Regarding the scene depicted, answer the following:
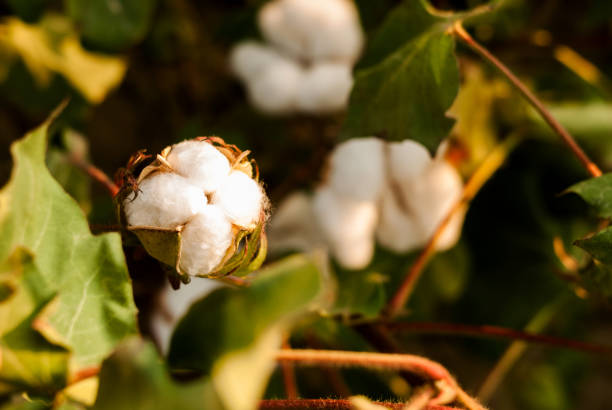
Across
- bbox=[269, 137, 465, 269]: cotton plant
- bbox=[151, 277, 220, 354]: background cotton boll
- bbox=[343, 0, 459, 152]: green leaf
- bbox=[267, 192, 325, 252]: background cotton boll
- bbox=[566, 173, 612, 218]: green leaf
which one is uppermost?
bbox=[343, 0, 459, 152]: green leaf

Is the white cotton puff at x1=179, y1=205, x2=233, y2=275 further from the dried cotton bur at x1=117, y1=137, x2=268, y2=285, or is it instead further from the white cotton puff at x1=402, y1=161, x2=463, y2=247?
the white cotton puff at x1=402, y1=161, x2=463, y2=247

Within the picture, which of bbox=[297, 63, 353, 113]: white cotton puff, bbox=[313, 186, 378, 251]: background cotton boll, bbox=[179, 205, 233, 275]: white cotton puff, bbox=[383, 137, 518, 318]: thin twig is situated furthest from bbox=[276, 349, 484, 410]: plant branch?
bbox=[297, 63, 353, 113]: white cotton puff

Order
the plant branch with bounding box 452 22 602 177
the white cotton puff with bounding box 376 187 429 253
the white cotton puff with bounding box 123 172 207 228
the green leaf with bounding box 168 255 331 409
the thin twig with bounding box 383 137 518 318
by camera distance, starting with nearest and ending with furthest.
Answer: the green leaf with bounding box 168 255 331 409 → the white cotton puff with bounding box 123 172 207 228 → the plant branch with bounding box 452 22 602 177 → the thin twig with bounding box 383 137 518 318 → the white cotton puff with bounding box 376 187 429 253

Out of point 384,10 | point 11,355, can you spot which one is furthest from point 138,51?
point 11,355

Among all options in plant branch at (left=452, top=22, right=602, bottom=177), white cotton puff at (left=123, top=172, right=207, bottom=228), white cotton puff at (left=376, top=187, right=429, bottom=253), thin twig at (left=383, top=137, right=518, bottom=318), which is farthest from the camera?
white cotton puff at (left=376, top=187, right=429, bottom=253)

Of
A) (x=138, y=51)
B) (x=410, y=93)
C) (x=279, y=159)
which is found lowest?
(x=279, y=159)

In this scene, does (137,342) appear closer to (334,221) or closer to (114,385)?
(114,385)

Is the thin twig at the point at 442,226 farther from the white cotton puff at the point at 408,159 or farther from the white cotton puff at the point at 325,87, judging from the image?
the white cotton puff at the point at 325,87
